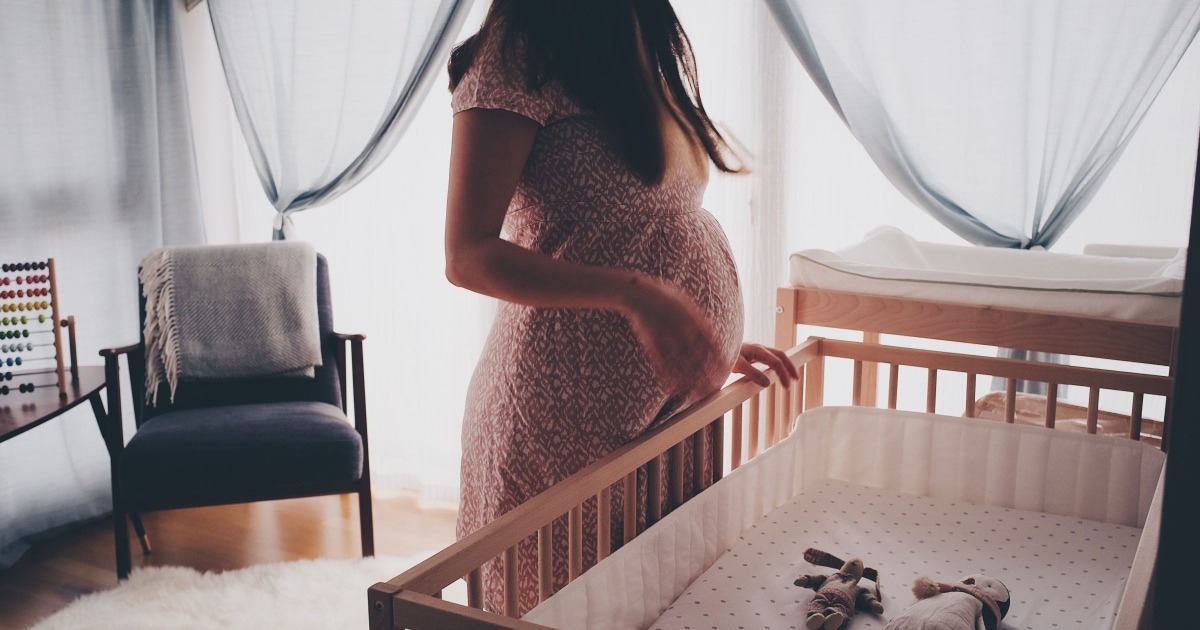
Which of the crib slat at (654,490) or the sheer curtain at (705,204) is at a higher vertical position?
the sheer curtain at (705,204)

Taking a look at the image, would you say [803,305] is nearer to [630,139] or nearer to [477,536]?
[630,139]

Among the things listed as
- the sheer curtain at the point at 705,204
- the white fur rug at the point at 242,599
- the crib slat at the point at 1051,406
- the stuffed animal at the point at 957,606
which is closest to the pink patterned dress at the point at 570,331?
the stuffed animal at the point at 957,606

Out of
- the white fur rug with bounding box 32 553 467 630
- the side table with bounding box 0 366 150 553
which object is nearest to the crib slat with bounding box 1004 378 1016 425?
the white fur rug with bounding box 32 553 467 630

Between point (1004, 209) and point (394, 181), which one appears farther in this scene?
point (394, 181)

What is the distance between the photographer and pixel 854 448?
5.41 feet

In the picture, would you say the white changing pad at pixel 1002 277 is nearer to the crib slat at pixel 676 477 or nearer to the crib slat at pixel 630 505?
the crib slat at pixel 676 477

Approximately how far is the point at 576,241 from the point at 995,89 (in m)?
1.39

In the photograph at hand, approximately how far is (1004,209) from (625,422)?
4.34ft

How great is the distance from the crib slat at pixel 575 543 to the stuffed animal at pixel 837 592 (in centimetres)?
33

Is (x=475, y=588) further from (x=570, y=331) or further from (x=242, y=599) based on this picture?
(x=242, y=599)

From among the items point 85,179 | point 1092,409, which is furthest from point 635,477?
point 85,179

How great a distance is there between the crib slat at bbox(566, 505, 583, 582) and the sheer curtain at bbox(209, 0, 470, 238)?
72.7 inches

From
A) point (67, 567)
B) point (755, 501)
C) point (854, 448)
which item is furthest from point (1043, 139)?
point (67, 567)

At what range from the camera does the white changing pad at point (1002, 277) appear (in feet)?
4.65
